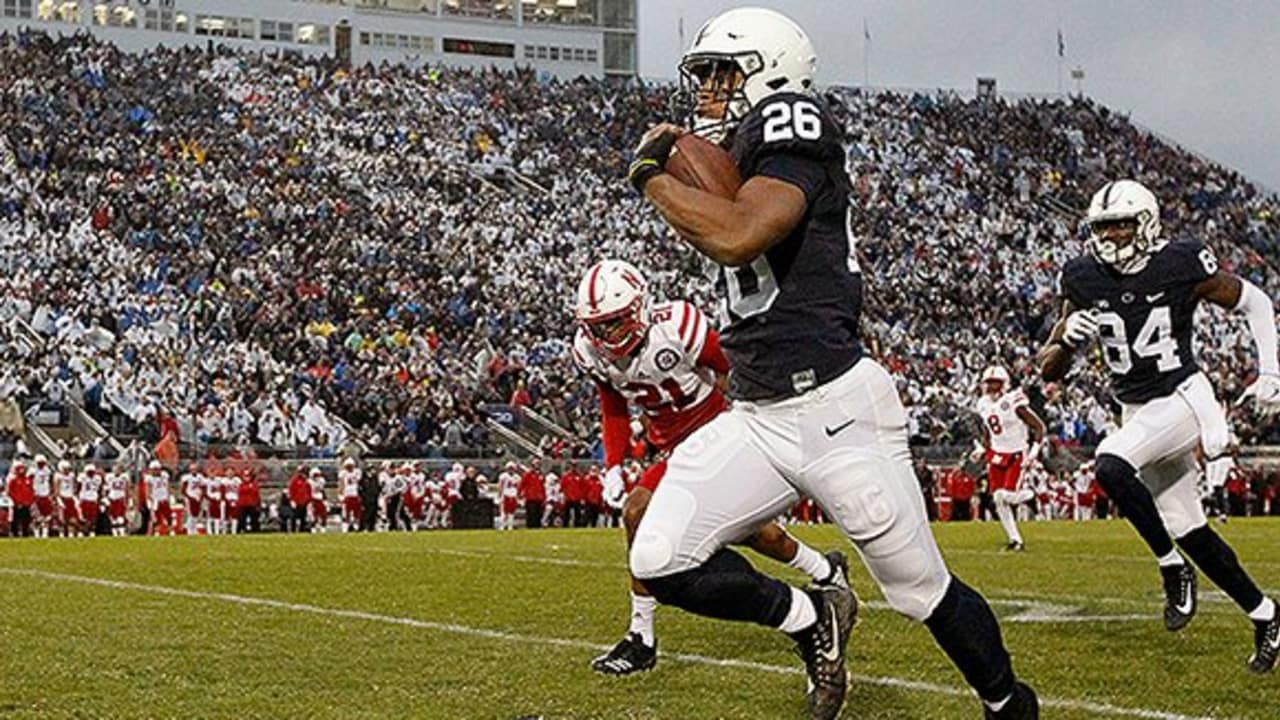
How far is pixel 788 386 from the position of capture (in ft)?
14.4

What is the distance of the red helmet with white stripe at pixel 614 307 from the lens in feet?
23.6

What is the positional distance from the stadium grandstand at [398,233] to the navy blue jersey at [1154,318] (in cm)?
1746

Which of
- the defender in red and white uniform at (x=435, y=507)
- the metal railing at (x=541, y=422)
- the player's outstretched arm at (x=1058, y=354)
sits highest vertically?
the player's outstretched arm at (x=1058, y=354)

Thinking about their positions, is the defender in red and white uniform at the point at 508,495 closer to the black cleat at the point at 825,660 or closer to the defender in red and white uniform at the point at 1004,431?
the defender in red and white uniform at the point at 1004,431

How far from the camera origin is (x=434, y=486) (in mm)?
24734

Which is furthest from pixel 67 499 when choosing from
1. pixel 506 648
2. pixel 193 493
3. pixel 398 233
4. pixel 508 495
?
pixel 506 648

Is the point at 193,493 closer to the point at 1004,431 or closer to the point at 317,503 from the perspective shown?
the point at 317,503

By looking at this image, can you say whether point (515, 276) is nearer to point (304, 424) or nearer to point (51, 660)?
point (304, 424)

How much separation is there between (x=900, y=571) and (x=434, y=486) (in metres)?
20.8

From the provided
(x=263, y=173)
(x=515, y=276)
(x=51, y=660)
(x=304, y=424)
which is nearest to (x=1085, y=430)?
(x=515, y=276)

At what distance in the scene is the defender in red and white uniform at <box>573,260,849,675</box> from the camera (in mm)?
6922

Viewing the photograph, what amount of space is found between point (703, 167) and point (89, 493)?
1943 centimetres

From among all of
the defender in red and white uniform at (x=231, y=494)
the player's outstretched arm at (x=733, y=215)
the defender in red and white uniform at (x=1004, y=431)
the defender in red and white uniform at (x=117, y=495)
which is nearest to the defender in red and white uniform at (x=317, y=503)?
the defender in red and white uniform at (x=231, y=494)

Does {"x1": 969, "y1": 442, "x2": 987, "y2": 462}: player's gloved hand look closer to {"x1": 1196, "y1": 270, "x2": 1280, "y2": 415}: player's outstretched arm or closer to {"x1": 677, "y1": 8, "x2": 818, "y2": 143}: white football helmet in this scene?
{"x1": 1196, "y1": 270, "x2": 1280, "y2": 415}: player's outstretched arm
